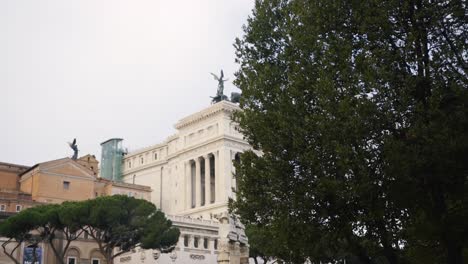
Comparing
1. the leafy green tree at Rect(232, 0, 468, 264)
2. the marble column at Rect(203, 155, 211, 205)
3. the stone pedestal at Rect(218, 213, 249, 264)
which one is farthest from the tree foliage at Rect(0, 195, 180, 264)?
the leafy green tree at Rect(232, 0, 468, 264)

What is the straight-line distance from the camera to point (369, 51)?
15945mm

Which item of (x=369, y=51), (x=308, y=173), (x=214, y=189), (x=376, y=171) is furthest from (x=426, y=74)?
(x=214, y=189)

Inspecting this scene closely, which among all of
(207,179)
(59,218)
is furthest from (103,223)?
(207,179)

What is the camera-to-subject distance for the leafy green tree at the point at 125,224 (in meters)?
44.9

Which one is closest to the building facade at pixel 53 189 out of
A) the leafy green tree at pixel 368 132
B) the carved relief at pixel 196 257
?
the carved relief at pixel 196 257

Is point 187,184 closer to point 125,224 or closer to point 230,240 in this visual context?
point 125,224

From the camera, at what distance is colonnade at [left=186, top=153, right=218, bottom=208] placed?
248 ft

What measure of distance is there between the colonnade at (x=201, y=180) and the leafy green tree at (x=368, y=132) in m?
56.6

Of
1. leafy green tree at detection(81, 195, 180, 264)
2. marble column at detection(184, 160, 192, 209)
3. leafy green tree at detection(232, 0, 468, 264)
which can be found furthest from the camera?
marble column at detection(184, 160, 192, 209)

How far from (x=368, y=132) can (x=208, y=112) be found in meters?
60.4

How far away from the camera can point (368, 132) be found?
15.4 m

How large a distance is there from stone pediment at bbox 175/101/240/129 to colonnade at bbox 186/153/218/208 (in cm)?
512

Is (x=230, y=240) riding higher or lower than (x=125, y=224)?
lower

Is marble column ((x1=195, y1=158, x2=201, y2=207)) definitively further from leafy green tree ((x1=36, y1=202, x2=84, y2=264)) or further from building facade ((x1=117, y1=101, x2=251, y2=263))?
leafy green tree ((x1=36, y1=202, x2=84, y2=264))
